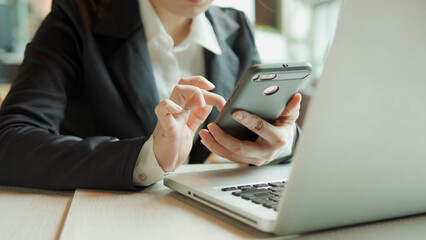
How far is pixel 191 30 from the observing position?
3.77 ft

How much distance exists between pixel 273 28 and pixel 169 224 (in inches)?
157

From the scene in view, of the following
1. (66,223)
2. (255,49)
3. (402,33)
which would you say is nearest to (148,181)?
(66,223)

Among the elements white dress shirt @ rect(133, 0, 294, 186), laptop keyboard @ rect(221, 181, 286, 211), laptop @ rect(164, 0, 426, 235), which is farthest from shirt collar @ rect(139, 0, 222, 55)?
laptop @ rect(164, 0, 426, 235)

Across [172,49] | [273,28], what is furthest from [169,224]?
[273,28]

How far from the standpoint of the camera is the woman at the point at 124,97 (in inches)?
25.3

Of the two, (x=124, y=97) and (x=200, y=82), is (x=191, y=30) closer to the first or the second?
(x=124, y=97)

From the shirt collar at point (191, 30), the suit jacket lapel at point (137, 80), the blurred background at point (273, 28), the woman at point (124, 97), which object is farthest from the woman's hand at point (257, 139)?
the blurred background at point (273, 28)

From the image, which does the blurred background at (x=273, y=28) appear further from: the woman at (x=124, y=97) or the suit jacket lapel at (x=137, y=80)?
the suit jacket lapel at (x=137, y=80)

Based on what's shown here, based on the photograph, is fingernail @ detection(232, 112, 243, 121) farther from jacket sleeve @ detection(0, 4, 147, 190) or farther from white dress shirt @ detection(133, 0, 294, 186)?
white dress shirt @ detection(133, 0, 294, 186)

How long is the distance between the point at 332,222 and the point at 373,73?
156 millimetres

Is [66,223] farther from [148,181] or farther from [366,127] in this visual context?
[366,127]

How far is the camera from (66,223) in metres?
0.46

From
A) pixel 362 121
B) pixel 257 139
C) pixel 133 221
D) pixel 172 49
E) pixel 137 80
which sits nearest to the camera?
pixel 362 121

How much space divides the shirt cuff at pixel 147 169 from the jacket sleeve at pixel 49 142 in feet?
0.05
